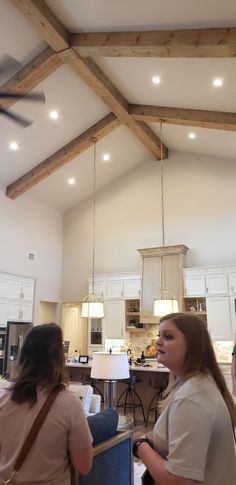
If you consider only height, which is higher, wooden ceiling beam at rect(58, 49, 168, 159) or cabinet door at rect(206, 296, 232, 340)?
wooden ceiling beam at rect(58, 49, 168, 159)

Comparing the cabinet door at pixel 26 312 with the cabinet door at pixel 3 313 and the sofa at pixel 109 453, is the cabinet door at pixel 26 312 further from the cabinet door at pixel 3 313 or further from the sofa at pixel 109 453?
the sofa at pixel 109 453

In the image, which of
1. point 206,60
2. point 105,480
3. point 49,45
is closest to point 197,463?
point 105,480

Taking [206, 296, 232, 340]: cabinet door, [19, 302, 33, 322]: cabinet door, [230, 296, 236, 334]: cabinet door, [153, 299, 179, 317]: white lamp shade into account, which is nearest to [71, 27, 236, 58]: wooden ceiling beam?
[153, 299, 179, 317]: white lamp shade

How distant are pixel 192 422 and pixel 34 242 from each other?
27.4 ft

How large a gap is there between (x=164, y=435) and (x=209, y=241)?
23.5 feet

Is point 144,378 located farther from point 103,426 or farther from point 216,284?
point 103,426

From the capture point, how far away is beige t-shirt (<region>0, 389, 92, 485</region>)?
1370 mm

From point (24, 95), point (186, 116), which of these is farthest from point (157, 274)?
point (24, 95)

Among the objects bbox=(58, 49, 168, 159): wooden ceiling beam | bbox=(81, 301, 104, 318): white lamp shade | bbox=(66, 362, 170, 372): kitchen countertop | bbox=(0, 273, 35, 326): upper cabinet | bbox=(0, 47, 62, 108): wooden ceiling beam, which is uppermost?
bbox=(58, 49, 168, 159): wooden ceiling beam

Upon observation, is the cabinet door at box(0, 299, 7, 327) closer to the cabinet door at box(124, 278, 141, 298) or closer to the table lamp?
the cabinet door at box(124, 278, 141, 298)

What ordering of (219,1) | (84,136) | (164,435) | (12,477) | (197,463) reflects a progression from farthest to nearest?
(84,136) < (219,1) < (12,477) < (164,435) < (197,463)

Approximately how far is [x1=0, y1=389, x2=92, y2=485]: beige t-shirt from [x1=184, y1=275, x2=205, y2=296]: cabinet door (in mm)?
6327

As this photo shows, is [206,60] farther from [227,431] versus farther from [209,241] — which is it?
[227,431]

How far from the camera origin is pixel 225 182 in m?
8.04
